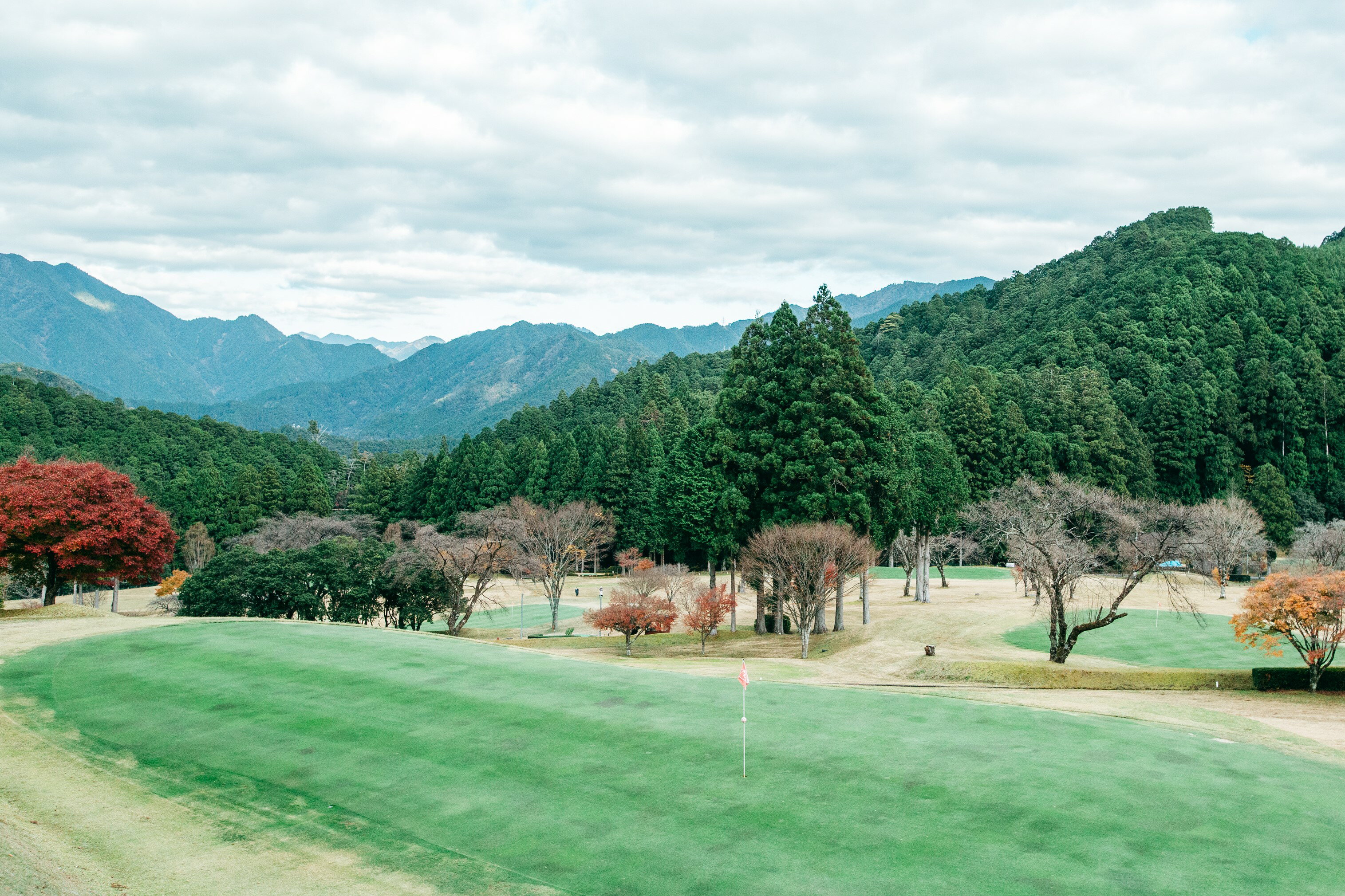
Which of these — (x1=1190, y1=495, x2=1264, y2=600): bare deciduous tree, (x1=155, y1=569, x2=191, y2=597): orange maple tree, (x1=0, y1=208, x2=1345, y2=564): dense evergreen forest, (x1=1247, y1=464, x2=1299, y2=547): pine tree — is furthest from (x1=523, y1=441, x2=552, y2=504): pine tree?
(x1=1247, y1=464, x2=1299, y2=547): pine tree

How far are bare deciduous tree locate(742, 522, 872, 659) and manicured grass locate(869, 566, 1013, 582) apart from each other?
28.5 metres

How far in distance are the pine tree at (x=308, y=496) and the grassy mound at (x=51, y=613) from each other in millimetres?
50380

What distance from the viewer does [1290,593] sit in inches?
1020

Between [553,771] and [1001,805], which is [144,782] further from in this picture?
[1001,805]

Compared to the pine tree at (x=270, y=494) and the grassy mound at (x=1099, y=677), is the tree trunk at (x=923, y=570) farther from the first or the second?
the pine tree at (x=270, y=494)

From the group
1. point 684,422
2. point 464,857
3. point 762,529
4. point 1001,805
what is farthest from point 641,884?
point 684,422

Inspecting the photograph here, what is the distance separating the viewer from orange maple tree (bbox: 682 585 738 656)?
38562 mm

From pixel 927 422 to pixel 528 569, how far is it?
33.0 meters

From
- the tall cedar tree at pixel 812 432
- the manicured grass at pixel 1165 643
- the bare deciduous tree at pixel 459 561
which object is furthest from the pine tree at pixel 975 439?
the bare deciduous tree at pixel 459 561

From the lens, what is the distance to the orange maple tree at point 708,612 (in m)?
38.6

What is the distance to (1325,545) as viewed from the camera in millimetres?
49875

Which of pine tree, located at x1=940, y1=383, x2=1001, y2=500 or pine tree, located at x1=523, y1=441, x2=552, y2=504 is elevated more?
pine tree, located at x1=940, y1=383, x2=1001, y2=500

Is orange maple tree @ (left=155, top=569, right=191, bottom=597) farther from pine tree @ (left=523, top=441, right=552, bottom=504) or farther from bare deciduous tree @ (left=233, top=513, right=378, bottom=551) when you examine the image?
pine tree @ (left=523, top=441, right=552, bottom=504)

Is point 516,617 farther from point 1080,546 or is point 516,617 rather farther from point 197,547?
point 197,547
